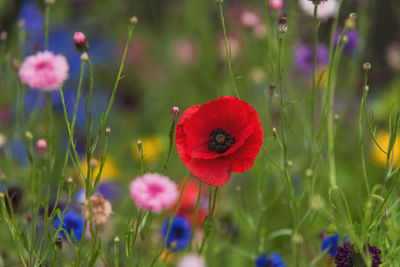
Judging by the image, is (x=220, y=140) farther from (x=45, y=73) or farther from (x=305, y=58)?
(x=305, y=58)

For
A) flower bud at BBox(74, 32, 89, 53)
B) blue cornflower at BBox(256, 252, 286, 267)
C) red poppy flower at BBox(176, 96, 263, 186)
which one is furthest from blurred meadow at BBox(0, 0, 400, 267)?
flower bud at BBox(74, 32, 89, 53)

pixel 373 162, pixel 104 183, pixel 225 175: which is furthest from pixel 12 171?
pixel 373 162

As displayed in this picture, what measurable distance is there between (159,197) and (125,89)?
1.27 m

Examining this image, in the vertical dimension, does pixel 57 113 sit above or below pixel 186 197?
above

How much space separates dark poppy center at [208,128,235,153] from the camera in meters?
0.59

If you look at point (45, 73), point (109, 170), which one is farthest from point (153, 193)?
point (109, 170)

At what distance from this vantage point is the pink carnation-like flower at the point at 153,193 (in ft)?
1.47

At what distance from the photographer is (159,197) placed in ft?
1.49

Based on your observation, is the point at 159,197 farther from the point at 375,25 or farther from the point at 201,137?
the point at 375,25

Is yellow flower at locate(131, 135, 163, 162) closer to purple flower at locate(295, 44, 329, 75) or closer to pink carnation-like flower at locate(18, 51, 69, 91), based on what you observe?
purple flower at locate(295, 44, 329, 75)

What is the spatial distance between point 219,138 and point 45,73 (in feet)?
0.68

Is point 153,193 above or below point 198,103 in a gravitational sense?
below

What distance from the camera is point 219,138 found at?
59 centimetres

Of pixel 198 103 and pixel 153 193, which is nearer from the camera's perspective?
pixel 153 193
